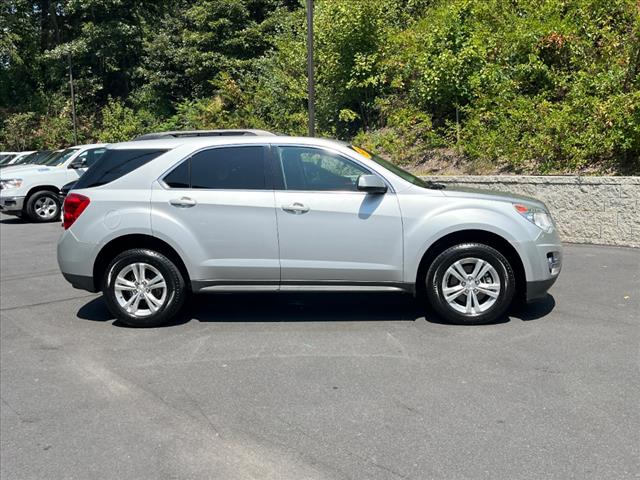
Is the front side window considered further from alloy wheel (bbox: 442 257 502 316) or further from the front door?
alloy wheel (bbox: 442 257 502 316)

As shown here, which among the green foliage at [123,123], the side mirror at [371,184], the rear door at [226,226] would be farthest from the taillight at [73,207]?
the green foliage at [123,123]

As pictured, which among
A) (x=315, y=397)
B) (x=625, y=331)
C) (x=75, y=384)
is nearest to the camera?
(x=315, y=397)

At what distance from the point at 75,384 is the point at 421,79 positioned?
11.1 m

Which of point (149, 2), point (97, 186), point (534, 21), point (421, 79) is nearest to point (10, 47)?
point (149, 2)

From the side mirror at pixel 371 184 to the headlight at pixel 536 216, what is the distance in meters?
1.25

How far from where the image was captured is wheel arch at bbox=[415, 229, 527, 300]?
577 centimetres

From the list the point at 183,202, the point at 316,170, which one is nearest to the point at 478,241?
the point at 316,170

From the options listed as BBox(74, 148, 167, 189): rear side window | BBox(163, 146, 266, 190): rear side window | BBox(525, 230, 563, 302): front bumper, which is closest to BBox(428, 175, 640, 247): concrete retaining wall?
BBox(525, 230, 563, 302): front bumper

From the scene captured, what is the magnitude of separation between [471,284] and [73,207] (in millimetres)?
3815

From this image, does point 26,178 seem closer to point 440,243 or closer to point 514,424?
point 440,243

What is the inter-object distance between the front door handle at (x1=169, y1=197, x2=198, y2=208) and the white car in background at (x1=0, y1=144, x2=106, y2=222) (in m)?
10.5

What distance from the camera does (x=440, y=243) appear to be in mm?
5809

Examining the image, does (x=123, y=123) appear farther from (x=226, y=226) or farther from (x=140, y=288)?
(x=226, y=226)

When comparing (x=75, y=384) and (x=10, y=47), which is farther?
(x=10, y=47)
